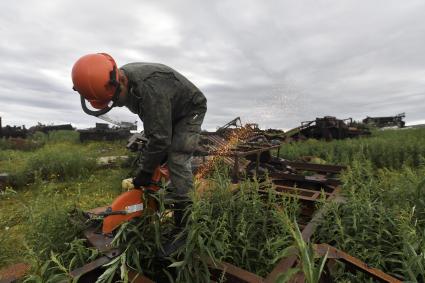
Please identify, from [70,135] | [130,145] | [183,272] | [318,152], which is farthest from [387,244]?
[70,135]

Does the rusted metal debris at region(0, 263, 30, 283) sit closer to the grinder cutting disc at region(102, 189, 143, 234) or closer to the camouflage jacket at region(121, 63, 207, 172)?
the grinder cutting disc at region(102, 189, 143, 234)

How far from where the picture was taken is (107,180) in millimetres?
7953

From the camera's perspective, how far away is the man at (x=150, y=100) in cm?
256

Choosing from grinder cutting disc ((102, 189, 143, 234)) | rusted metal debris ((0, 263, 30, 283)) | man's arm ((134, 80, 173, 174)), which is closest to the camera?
rusted metal debris ((0, 263, 30, 283))

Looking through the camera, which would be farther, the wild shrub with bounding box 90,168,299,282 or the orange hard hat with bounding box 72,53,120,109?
the orange hard hat with bounding box 72,53,120,109

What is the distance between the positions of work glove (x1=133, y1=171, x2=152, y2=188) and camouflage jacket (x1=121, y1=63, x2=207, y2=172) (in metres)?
0.04

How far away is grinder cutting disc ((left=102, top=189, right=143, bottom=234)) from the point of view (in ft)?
8.18

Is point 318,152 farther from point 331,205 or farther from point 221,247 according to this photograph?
point 221,247

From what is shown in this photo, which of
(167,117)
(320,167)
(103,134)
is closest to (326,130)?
(320,167)

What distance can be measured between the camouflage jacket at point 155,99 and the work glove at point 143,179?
0.04 metres

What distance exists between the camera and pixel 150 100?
2691 mm

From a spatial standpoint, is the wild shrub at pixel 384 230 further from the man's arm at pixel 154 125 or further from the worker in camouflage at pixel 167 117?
the man's arm at pixel 154 125

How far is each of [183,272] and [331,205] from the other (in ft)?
5.17

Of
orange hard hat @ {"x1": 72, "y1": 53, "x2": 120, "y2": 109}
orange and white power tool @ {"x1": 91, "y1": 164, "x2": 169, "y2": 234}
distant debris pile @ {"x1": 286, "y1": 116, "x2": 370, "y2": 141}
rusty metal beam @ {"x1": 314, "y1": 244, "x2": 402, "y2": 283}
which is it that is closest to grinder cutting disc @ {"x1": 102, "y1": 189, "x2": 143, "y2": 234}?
orange and white power tool @ {"x1": 91, "y1": 164, "x2": 169, "y2": 234}
